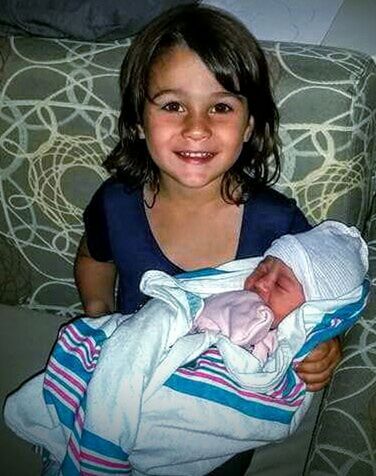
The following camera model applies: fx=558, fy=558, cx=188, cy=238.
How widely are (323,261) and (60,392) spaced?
48cm

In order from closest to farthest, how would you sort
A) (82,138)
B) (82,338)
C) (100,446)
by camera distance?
1. (100,446)
2. (82,338)
3. (82,138)

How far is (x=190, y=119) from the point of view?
0.89 m

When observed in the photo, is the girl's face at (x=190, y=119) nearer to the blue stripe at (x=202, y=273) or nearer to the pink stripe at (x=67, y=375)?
the blue stripe at (x=202, y=273)

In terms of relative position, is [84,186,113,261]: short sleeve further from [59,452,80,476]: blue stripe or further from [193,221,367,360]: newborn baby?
[59,452,80,476]: blue stripe

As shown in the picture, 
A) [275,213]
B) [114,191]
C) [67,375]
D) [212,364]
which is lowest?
[67,375]

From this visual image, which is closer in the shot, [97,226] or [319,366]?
[319,366]

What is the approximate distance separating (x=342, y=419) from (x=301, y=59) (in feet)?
1.92

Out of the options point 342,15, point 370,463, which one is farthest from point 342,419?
point 342,15

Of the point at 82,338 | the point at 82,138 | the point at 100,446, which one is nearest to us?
the point at 100,446

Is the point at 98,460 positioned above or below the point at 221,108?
below

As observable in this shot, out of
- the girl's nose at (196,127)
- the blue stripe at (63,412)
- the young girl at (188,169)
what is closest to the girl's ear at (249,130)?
the young girl at (188,169)

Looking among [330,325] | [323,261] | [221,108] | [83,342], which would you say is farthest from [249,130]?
[83,342]

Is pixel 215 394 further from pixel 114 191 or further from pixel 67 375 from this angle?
pixel 114 191

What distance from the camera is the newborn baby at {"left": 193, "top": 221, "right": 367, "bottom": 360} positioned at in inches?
35.8
